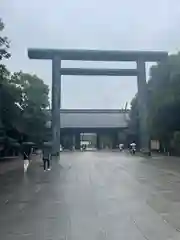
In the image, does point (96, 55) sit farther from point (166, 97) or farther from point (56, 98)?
point (166, 97)

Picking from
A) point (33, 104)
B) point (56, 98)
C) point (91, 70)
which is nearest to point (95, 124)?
point (91, 70)

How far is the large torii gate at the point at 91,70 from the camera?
57.4 meters

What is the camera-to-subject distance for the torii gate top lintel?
57125 millimetres

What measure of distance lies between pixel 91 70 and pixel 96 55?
9.54ft

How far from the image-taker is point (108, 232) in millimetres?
8633

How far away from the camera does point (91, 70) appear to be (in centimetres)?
5959

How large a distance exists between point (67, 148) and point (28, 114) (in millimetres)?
47012

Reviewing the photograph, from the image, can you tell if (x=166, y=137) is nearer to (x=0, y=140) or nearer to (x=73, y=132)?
(x=0, y=140)

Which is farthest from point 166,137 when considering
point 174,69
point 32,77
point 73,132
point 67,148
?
point 67,148

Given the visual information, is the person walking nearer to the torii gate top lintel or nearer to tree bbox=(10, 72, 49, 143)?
tree bbox=(10, 72, 49, 143)

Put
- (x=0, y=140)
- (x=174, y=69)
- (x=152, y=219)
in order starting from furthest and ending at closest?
(x=174, y=69) → (x=0, y=140) → (x=152, y=219)

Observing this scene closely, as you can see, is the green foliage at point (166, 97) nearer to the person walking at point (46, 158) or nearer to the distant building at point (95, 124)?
the person walking at point (46, 158)


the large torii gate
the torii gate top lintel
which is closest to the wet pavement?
the large torii gate

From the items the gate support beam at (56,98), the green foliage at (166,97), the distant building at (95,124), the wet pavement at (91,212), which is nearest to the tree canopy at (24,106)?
the gate support beam at (56,98)
